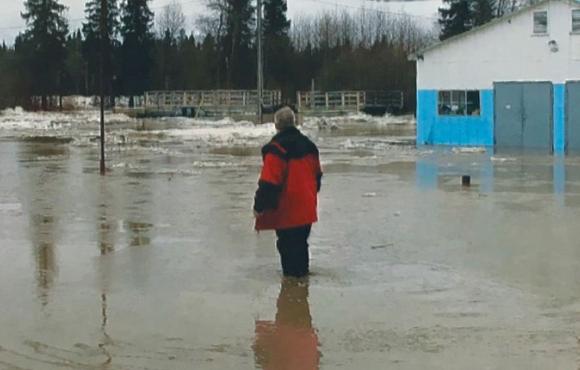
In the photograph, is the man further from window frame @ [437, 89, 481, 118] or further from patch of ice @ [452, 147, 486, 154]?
window frame @ [437, 89, 481, 118]

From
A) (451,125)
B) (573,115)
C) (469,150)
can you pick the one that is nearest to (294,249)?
(469,150)

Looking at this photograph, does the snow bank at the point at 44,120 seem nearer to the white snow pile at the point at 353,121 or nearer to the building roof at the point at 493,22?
the white snow pile at the point at 353,121

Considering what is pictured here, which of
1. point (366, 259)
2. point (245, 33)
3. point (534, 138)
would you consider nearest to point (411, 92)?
point (245, 33)

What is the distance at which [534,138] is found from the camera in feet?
114

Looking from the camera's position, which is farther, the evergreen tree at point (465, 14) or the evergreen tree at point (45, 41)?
the evergreen tree at point (45, 41)

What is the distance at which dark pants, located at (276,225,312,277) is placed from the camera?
9898 millimetres

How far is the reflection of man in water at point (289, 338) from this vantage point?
695 centimetres

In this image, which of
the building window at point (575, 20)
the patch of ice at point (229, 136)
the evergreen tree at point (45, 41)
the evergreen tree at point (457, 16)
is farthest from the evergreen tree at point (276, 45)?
the building window at point (575, 20)

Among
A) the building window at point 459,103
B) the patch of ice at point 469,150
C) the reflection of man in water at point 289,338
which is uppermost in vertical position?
the building window at point 459,103

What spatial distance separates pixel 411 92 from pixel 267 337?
230 feet

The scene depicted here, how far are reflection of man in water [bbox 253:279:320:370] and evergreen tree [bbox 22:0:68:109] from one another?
281 ft

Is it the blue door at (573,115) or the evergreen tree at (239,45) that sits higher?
the evergreen tree at (239,45)

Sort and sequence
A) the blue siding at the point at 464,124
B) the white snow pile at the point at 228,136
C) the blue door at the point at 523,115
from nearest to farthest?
the blue siding at the point at 464,124, the blue door at the point at 523,115, the white snow pile at the point at 228,136

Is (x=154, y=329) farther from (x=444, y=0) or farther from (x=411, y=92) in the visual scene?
(x=444, y=0)
